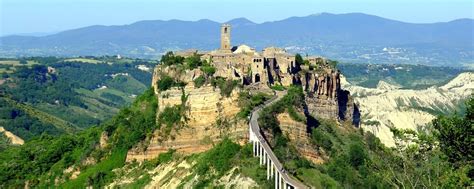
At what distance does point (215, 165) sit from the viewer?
4694 cm

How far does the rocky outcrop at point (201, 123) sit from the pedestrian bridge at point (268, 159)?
2.14m

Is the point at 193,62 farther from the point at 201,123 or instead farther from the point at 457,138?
the point at 457,138

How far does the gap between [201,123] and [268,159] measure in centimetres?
1032

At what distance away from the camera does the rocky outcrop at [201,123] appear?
169 ft

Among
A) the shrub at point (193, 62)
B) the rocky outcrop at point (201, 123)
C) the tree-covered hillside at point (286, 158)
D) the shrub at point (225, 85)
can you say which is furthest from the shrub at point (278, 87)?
the rocky outcrop at point (201, 123)

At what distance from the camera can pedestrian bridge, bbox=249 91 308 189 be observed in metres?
41.0

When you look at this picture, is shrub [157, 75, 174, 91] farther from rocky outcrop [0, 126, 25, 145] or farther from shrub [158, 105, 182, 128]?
rocky outcrop [0, 126, 25, 145]

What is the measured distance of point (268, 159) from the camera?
4347cm

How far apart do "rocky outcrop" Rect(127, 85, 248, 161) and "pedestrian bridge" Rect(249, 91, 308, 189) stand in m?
2.14

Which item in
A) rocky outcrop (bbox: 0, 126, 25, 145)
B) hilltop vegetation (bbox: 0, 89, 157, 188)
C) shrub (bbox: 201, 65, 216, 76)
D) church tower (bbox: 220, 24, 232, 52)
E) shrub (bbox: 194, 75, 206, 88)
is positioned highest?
church tower (bbox: 220, 24, 232, 52)

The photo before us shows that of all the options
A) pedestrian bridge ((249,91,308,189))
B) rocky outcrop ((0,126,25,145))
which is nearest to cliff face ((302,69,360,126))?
pedestrian bridge ((249,91,308,189))

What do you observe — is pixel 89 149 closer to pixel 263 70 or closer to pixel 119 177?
pixel 119 177

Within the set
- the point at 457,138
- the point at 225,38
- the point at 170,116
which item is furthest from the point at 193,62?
the point at 457,138

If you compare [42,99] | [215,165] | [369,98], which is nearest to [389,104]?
[369,98]
